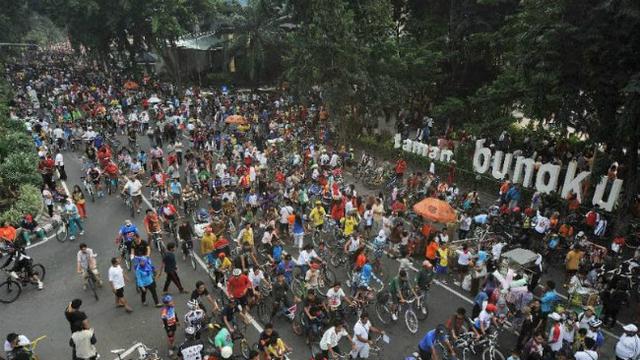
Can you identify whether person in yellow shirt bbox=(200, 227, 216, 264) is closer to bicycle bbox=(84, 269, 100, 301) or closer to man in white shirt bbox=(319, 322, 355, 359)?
bicycle bbox=(84, 269, 100, 301)

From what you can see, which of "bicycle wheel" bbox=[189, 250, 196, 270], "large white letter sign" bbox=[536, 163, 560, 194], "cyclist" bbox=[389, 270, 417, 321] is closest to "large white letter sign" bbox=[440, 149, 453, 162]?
"large white letter sign" bbox=[536, 163, 560, 194]

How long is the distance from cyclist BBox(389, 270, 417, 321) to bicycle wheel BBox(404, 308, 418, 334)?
36 centimetres

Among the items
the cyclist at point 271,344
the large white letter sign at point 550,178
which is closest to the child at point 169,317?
the cyclist at point 271,344

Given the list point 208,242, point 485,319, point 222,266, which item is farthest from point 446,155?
point 222,266

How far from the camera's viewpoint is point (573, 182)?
18188mm

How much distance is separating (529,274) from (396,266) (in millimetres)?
4124

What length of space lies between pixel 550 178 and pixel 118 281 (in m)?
16.1

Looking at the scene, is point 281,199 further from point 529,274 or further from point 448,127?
point 448,127

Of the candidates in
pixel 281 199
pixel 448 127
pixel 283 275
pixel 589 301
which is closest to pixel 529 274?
pixel 589 301

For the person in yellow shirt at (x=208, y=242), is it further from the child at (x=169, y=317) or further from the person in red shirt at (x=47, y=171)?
the person in red shirt at (x=47, y=171)

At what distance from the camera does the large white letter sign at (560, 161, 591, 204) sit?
17.9 metres

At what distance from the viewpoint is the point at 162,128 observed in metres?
30.0

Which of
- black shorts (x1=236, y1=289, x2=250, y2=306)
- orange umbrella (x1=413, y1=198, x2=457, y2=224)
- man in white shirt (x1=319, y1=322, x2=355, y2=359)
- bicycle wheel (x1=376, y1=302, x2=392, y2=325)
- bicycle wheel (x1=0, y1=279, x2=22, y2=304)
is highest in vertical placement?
orange umbrella (x1=413, y1=198, x2=457, y2=224)

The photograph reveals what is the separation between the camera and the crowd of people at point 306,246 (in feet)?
35.6
